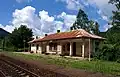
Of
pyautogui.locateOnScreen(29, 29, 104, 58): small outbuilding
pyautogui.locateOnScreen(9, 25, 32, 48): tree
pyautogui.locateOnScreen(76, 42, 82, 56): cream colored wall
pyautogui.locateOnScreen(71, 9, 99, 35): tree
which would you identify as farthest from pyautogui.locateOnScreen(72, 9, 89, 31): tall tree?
pyautogui.locateOnScreen(76, 42, 82, 56): cream colored wall

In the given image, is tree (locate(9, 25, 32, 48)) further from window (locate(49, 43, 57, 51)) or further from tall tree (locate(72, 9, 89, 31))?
window (locate(49, 43, 57, 51))

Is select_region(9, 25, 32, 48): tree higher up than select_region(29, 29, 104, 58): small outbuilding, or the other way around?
select_region(9, 25, 32, 48): tree

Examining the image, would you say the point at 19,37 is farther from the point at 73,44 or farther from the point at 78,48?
the point at 78,48

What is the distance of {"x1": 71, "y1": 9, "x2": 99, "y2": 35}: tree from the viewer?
8312cm

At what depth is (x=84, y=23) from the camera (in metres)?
84.9

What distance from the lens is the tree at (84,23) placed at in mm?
83125

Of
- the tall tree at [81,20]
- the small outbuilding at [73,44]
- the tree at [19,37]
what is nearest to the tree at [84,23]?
the tall tree at [81,20]

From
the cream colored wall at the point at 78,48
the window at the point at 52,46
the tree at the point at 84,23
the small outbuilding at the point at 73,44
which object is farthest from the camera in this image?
the tree at the point at 84,23

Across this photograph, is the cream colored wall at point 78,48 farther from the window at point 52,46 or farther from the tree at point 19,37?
the tree at point 19,37

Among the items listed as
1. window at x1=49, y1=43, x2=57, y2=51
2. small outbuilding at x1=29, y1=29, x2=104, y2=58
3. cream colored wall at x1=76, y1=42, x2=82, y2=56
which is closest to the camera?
small outbuilding at x1=29, y1=29, x2=104, y2=58

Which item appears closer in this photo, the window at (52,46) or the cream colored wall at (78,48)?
the cream colored wall at (78,48)

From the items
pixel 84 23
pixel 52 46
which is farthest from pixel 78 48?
pixel 84 23

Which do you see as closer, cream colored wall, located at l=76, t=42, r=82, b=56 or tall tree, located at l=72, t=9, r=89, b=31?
cream colored wall, located at l=76, t=42, r=82, b=56

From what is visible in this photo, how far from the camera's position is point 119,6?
140 ft
